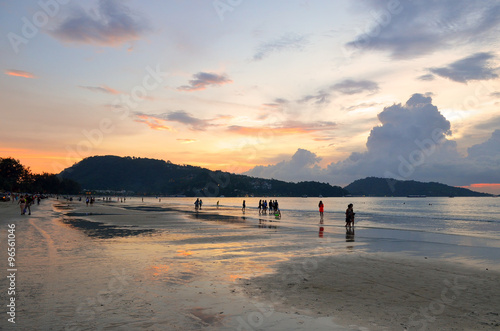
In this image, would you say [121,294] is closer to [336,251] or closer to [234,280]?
[234,280]

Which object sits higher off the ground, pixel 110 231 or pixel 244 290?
pixel 244 290

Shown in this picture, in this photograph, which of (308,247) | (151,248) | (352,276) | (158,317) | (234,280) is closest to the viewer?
(158,317)

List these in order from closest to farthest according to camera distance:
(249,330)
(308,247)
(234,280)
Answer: (249,330)
(234,280)
(308,247)

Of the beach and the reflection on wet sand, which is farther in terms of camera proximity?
the reflection on wet sand

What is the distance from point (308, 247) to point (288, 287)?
1013 centimetres

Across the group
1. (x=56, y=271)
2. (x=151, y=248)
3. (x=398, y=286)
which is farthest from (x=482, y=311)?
(x=151, y=248)

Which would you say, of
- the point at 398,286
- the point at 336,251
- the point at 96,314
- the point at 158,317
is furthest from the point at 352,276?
the point at 96,314

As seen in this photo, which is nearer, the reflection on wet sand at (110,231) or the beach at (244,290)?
the beach at (244,290)

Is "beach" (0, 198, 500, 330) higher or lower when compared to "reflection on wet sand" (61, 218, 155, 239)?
higher

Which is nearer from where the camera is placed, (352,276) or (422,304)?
(422,304)

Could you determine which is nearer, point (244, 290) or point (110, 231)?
point (244, 290)

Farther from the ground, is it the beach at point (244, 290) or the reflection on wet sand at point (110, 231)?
the beach at point (244, 290)

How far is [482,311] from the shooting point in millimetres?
9320

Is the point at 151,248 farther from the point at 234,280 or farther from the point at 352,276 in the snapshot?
the point at 352,276
